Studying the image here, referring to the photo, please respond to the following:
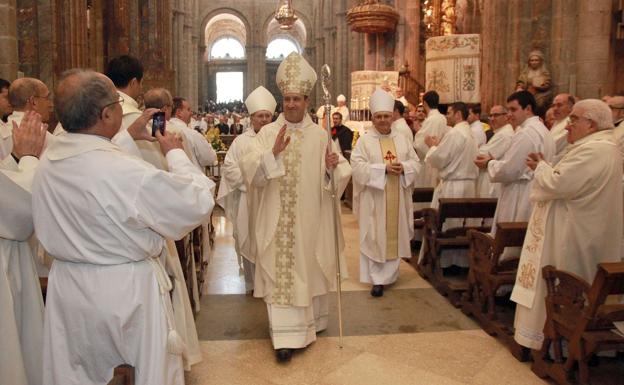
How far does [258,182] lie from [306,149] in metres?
0.50

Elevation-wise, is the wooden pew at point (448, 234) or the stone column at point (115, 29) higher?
the stone column at point (115, 29)

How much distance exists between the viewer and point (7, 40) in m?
6.23

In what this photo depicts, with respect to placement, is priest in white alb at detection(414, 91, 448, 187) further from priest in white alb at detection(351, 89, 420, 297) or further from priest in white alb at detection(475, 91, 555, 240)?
priest in white alb at detection(475, 91, 555, 240)

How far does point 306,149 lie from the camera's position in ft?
16.2

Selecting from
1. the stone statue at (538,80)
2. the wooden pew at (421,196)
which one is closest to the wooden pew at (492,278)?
the wooden pew at (421,196)

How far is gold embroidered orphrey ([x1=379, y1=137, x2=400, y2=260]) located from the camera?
6.51m

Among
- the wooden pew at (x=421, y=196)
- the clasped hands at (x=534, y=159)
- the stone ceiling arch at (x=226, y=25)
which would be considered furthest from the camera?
the stone ceiling arch at (x=226, y=25)

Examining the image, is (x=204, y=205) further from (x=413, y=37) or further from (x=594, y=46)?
(x=413, y=37)

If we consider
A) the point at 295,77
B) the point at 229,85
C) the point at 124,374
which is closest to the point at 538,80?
the point at 295,77

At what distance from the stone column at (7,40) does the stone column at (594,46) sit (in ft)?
25.3

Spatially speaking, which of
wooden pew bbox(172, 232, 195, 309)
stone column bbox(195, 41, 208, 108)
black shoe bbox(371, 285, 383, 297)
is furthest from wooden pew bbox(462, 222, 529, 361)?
stone column bbox(195, 41, 208, 108)

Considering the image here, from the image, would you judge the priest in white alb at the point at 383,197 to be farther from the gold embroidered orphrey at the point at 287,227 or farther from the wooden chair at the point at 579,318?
the wooden chair at the point at 579,318

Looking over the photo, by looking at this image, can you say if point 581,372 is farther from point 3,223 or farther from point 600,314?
point 3,223

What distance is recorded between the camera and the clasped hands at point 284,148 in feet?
14.7
